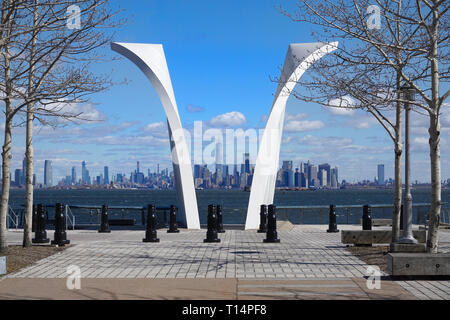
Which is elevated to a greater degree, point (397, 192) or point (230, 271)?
point (397, 192)

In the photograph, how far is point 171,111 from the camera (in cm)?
2316

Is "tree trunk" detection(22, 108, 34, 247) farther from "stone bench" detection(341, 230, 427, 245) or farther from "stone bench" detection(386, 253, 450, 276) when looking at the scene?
"stone bench" detection(386, 253, 450, 276)

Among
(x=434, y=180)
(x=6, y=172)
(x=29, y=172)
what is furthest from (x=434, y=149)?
(x=29, y=172)

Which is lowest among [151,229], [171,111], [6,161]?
[151,229]

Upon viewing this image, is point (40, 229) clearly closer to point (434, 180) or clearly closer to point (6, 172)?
point (6, 172)

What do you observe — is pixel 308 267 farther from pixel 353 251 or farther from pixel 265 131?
pixel 265 131

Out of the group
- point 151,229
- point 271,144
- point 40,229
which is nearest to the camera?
point 40,229

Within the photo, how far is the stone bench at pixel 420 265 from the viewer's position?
9.52m

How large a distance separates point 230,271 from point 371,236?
5163 mm

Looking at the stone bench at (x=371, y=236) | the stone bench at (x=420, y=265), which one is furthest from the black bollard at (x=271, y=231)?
the stone bench at (x=420, y=265)

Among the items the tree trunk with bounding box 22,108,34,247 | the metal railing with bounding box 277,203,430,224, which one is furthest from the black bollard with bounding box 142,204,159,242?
the metal railing with bounding box 277,203,430,224

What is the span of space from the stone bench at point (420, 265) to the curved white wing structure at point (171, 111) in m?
14.8

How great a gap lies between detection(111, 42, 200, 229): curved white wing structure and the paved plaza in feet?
25.3

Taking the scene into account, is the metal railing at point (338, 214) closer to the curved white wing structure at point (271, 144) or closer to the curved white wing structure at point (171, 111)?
the curved white wing structure at point (271, 144)
